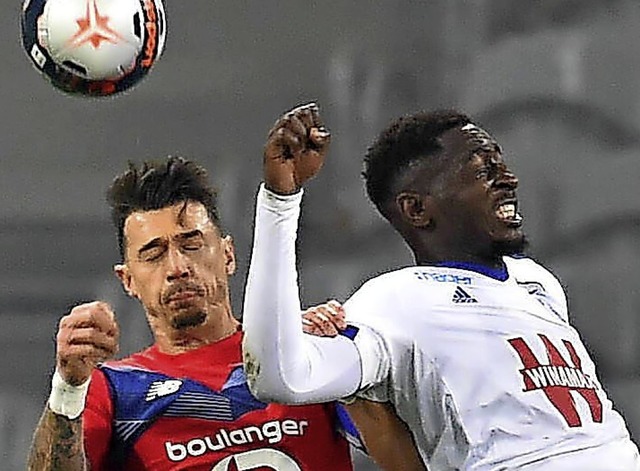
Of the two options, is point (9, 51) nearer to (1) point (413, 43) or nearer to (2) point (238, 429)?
(1) point (413, 43)

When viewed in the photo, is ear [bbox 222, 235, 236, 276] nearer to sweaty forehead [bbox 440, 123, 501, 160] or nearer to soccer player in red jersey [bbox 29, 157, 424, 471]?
soccer player in red jersey [bbox 29, 157, 424, 471]

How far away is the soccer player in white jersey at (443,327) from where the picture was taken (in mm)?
1888

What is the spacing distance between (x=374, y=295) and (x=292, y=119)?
372mm

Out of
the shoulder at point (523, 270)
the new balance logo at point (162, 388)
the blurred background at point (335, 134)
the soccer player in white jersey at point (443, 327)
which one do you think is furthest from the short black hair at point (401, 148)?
the blurred background at point (335, 134)

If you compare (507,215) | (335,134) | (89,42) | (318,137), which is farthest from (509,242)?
(335,134)

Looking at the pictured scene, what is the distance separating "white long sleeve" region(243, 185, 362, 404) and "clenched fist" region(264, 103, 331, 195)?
0.07ft

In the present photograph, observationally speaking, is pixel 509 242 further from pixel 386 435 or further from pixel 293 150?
pixel 293 150

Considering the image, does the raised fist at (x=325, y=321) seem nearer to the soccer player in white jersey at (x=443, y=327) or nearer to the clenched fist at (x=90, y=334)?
the soccer player in white jersey at (x=443, y=327)

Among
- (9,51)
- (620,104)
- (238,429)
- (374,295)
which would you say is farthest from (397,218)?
(9,51)

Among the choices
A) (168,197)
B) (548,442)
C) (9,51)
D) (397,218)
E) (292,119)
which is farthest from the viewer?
(9,51)

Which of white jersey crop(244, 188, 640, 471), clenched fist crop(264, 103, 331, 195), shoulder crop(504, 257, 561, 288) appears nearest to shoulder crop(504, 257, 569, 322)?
shoulder crop(504, 257, 561, 288)

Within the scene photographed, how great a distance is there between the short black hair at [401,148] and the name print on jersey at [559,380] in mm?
354

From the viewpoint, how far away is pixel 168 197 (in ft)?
8.33

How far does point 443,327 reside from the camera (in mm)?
2107
